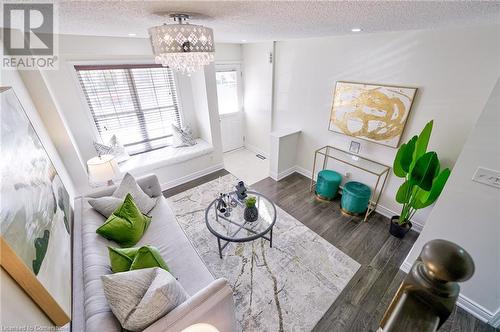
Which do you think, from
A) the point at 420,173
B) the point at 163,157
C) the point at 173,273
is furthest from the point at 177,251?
the point at 420,173

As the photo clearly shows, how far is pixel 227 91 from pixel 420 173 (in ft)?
11.9

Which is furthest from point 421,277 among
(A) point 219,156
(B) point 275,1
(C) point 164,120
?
(C) point 164,120

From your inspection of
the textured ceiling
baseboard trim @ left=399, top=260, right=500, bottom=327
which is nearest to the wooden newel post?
the textured ceiling

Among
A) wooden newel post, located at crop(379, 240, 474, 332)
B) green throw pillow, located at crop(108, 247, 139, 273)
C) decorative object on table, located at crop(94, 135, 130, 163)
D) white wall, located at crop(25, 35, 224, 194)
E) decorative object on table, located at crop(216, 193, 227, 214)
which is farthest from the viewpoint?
decorative object on table, located at crop(94, 135, 130, 163)

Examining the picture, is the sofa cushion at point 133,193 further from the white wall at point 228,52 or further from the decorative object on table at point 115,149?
the white wall at point 228,52

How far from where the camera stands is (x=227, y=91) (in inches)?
176

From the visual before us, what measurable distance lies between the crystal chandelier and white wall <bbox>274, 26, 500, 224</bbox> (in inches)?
81.9

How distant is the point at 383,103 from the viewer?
252 centimetres

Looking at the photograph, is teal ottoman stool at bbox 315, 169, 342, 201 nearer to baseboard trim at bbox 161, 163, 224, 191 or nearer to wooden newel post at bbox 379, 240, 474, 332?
baseboard trim at bbox 161, 163, 224, 191

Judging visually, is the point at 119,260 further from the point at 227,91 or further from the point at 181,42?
the point at 227,91

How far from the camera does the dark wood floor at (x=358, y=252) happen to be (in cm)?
177

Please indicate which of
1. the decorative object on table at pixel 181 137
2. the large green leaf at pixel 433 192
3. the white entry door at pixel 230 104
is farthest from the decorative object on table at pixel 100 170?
the large green leaf at pixel 433 192

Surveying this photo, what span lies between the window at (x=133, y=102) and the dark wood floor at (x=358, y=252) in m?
1.16

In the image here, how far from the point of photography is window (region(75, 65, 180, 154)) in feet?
10.1
